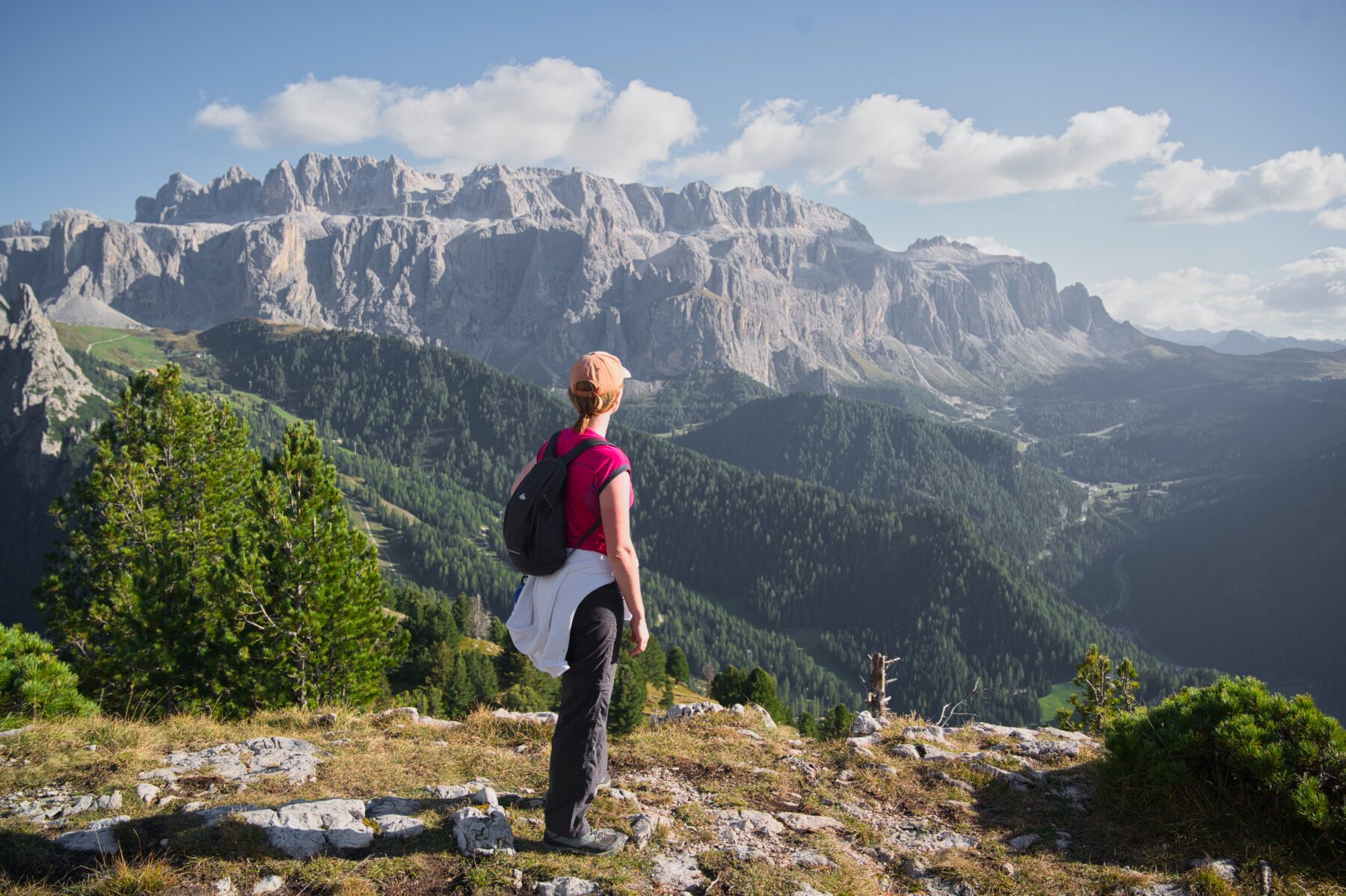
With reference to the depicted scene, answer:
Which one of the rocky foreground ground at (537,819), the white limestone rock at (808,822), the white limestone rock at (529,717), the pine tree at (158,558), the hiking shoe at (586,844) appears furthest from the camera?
the pine tree at (158,558)

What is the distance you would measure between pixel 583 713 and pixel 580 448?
2525mm

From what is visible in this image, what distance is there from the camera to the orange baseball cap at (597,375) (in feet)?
21.1

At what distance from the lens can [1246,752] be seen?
801 centimetres

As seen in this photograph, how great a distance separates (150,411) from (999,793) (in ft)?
100

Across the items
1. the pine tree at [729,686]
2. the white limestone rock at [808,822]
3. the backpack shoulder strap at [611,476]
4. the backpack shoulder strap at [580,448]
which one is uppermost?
the backpack shoulder strap at [580,448]

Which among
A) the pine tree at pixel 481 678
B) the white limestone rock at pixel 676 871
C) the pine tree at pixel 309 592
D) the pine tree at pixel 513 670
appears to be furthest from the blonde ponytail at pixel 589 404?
the pine tree at pixel 513 670

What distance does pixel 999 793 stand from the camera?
9500mm

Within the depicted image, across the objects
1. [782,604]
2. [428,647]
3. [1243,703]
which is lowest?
[782,604]

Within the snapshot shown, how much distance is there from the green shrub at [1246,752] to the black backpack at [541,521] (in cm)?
813

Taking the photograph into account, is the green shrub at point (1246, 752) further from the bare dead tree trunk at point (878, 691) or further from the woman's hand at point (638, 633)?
the woman's hand at point (638, 633)

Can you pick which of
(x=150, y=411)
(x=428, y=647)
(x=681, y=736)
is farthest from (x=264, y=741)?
(x=428, y=647)

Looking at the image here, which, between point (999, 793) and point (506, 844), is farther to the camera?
point (999, 793)

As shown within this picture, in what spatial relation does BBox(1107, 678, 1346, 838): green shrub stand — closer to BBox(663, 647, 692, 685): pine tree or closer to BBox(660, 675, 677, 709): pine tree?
BBox(660, 675, 677, 709): pine tree

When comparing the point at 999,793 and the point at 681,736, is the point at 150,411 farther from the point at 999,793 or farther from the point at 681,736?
the point at 999,793
